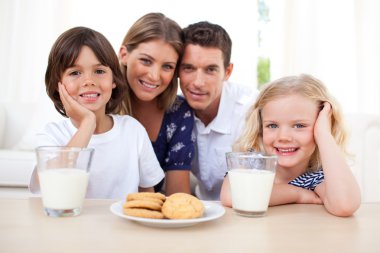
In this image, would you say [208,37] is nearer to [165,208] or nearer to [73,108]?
[73,108]

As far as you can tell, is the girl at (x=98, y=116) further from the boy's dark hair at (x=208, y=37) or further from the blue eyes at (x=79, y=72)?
the boy's dark hair at (x=208, y=37)

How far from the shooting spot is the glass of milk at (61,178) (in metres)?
0.83

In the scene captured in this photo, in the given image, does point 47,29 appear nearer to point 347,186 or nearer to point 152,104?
Answer: point 152,104

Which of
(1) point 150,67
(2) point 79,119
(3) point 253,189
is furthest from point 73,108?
(3) point 253,189

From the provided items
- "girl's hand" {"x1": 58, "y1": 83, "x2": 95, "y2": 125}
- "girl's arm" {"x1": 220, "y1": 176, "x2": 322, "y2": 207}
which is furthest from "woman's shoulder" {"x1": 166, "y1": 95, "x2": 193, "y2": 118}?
"girl's arm" {"x1": 220, "y1": 176, "x2": 322, "y2": 207}

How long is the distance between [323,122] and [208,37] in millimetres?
812

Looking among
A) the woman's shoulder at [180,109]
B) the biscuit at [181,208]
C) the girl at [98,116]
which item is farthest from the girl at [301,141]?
the woman's shoulder at [180,109]

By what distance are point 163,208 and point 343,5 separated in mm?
3693

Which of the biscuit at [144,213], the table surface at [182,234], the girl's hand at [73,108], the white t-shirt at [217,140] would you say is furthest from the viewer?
the white t-shirt at [217,140]

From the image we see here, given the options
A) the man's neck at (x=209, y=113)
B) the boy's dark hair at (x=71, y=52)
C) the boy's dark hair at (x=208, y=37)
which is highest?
the boy's dark hair at (x=208, y=37)

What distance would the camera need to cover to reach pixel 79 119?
139 cm

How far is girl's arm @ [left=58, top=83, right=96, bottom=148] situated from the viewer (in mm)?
1222

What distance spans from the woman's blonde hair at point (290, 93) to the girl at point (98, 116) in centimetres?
38

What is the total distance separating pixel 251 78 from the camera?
383 centimetres
